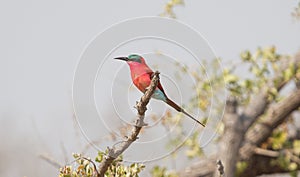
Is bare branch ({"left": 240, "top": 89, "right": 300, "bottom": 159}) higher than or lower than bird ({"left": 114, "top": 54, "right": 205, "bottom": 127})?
higher

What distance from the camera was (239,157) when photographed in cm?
498

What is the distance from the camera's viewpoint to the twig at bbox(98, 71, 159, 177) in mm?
1764

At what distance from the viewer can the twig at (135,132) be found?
1764 millimetres

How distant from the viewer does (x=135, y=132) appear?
1.89 m

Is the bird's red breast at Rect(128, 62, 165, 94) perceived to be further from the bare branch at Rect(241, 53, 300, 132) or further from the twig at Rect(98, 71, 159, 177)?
the bare branch at Rect(241, 53, 300, 132)

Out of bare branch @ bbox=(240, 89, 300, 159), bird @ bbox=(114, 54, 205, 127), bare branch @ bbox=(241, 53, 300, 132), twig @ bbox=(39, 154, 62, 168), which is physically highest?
bare branch @ bbox=(241, 53, 300, 132)

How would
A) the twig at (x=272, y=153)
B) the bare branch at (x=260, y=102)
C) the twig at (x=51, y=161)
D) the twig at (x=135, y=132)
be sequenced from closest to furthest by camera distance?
the twig at (x=135, y=132)
the twig at (x=51, y=161)
the bare branch at (x=260, y=102)
the twig at (x=272, y=153)

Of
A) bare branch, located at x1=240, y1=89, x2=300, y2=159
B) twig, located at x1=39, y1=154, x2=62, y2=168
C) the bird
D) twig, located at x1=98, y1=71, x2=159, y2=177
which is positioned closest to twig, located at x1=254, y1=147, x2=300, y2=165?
bare branch, located at x1=240, y1=89, x2=300, y2=159

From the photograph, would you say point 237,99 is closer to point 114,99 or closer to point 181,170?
point 181,170

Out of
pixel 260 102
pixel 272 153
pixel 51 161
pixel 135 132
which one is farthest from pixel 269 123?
pixel 135 132

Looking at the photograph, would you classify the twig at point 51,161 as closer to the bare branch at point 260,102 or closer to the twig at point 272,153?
the bare branch at point 260,102

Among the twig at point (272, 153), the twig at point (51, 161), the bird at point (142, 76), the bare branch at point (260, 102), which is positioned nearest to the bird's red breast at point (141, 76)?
the bird at point (142, 76)

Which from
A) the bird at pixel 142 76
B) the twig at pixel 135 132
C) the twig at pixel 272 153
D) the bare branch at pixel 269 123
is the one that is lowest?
the twig at pixel 135 132

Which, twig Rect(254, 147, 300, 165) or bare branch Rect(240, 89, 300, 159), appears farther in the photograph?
twig Rect(254, 147, 300, 165)
